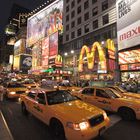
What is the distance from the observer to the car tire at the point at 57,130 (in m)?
5.64

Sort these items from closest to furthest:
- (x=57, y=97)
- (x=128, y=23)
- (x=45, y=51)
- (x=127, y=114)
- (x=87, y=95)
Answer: (x=57, y=97)
(x=127, y=114)
(x=87, y=95)
(x=128, y=23)
(x=45, y=51)

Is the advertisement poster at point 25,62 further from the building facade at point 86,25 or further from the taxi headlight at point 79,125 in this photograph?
the taxi headlight at point 79,125

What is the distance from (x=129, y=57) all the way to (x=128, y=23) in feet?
17.7

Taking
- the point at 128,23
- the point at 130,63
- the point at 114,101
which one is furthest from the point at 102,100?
the point at 128,23

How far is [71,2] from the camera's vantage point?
5053 cm

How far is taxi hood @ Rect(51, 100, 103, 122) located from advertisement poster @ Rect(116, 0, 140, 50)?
21.4 metres

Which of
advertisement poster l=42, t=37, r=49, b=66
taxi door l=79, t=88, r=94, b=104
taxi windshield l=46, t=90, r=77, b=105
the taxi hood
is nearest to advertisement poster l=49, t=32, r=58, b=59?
advertisement poster l=42, t=37, r=49, b=66

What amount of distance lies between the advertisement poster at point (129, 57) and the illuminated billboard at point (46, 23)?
101 ft

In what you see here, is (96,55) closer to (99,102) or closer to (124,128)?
(99,102)

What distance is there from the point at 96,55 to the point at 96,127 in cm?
2925

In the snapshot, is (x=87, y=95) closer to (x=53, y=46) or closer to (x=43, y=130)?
(x=43, y=130)

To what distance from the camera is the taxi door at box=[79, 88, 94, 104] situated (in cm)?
1002

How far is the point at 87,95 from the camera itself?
10383 mm

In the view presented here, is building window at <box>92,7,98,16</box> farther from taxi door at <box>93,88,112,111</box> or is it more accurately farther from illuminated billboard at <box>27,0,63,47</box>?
taxi door at <box>93,88,112,111</box>
